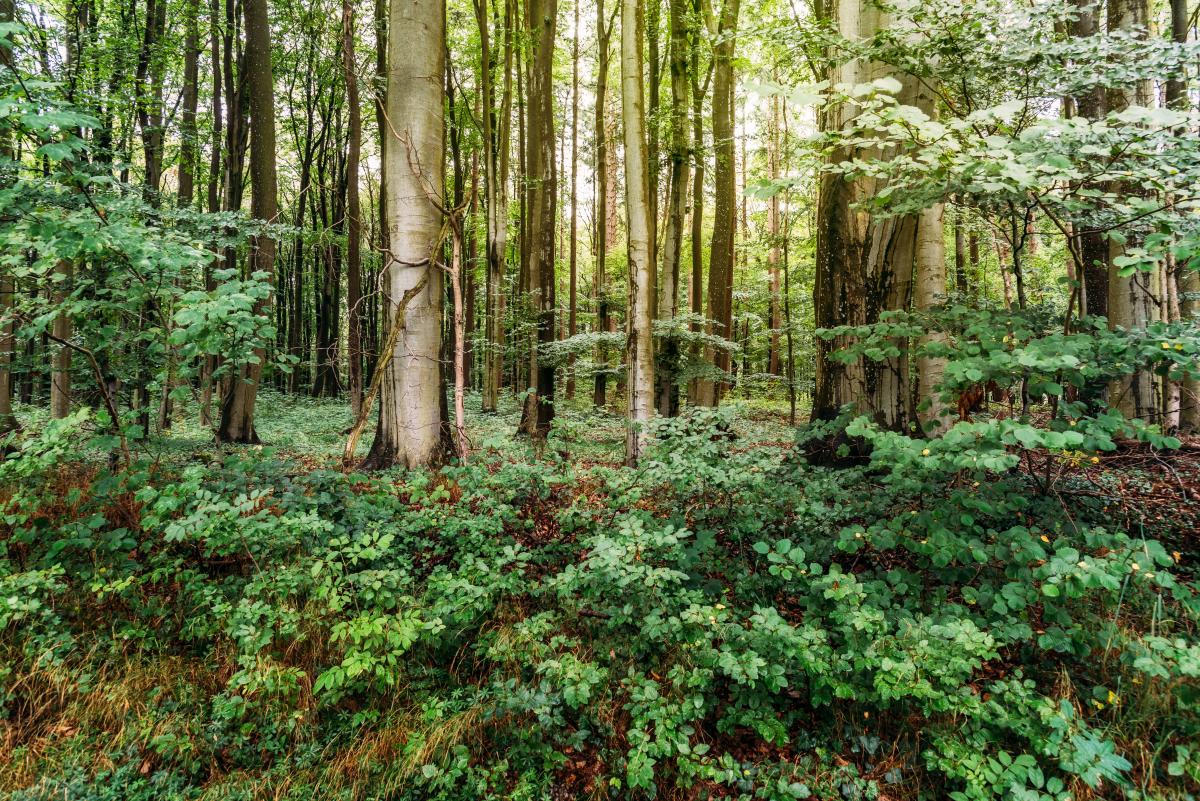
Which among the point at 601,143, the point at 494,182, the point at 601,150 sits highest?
the point at 601,150

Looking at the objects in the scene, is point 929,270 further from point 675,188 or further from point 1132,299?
point 675,188

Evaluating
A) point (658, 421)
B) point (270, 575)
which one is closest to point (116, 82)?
point (270, 575)

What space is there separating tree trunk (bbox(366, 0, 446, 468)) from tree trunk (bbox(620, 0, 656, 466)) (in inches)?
85.2

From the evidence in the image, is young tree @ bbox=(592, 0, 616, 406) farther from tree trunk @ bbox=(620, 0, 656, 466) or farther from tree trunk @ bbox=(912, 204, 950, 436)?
tree trunk @ bbox=(912, 204, 950, 436)

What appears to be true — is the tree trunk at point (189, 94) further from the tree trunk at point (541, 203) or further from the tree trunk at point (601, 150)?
Result: the tree trunk at point (601, 150)

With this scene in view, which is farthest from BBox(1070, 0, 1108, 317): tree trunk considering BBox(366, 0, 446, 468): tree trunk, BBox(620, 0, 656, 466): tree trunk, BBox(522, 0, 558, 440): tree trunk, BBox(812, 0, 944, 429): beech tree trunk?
BBox(366, 0, 446, 468): tree trunk

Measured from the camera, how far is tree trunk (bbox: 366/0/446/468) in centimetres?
559

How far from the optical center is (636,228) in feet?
20.0

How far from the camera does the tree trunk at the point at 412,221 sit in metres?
5.59

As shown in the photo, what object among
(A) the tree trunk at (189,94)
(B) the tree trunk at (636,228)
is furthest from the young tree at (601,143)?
(A) the tree trunk at (189,94)

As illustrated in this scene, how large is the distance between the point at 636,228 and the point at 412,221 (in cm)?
254

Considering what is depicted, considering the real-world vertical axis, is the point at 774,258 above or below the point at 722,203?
above

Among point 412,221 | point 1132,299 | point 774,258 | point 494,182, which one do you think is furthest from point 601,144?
point 1132,299

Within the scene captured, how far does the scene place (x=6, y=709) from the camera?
8.90 ft
